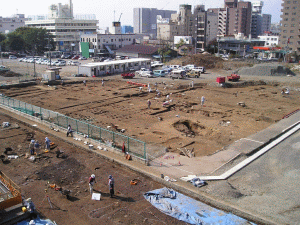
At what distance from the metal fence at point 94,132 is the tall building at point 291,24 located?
8343 cm

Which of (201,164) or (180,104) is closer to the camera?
(201,164)

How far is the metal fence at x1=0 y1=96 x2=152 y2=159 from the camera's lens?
1888 centimetres

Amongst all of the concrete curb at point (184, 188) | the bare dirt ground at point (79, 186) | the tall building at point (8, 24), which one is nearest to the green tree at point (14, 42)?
the tall building at point (8, 24)

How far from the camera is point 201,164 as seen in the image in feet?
58.5

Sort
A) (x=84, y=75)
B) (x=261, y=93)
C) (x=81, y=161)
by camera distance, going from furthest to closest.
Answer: (x=84, y=75) < (x=261, y=93) < (x=81, y=161)

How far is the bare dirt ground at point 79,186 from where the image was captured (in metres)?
13.1

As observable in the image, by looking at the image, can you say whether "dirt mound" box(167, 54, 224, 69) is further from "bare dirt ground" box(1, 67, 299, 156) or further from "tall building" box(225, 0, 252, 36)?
"tall building" box(225, 0, 252, 36)

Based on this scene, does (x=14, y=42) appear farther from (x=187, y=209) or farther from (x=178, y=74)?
(x=187, y=209)

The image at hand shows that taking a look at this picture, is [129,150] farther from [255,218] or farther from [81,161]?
[255,218]

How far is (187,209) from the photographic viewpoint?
1323 centimetres

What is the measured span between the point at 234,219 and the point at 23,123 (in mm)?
20923

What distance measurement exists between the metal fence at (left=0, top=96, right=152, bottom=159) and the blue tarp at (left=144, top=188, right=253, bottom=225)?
3.93 m

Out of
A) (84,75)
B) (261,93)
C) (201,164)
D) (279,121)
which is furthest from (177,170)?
(84,75)

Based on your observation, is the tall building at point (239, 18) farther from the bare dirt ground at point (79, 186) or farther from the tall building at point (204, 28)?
the bare dirt ground at point (79, 186)
